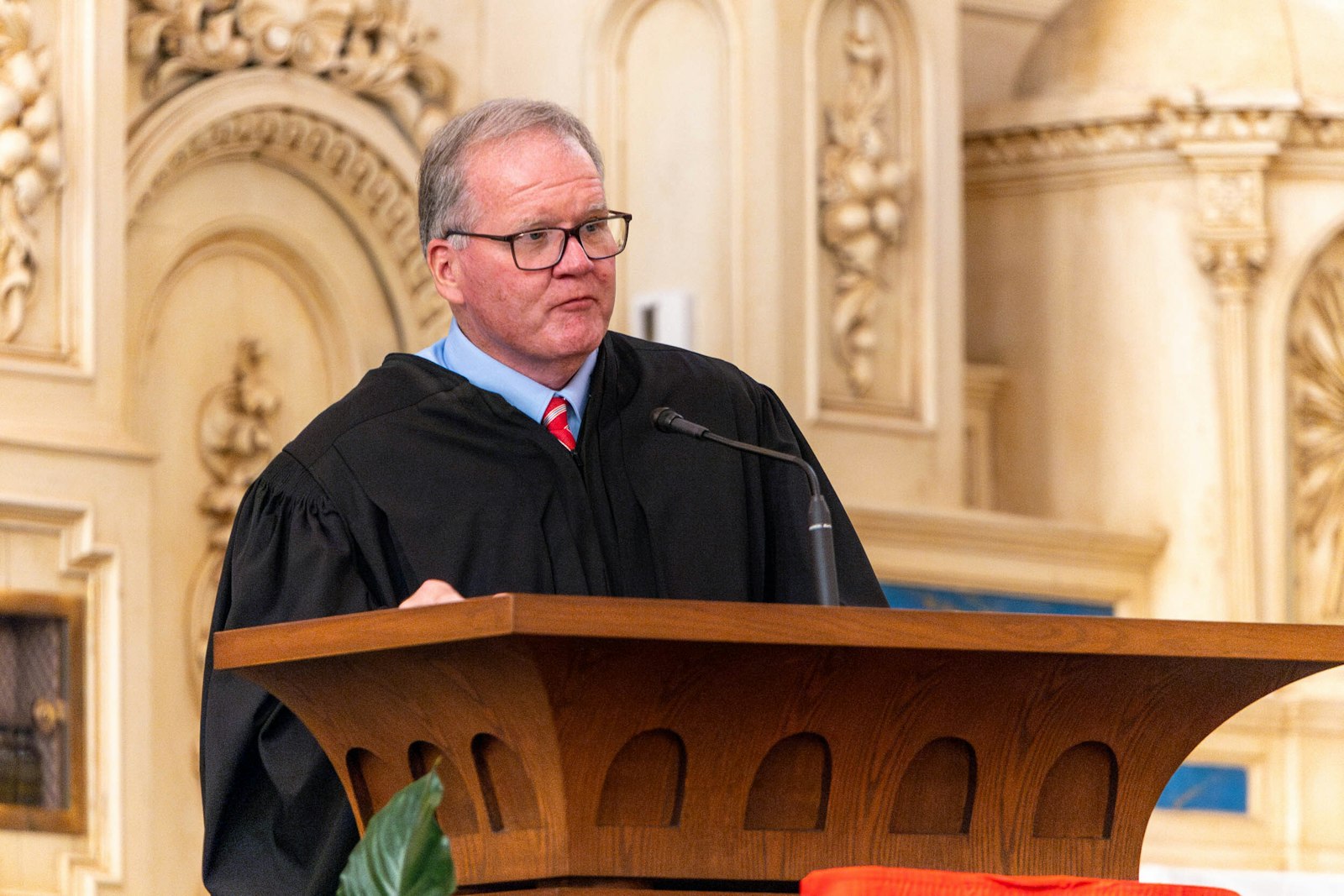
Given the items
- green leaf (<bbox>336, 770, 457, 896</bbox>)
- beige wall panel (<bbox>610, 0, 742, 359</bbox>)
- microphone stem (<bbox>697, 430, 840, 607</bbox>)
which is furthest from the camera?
beige wall panel (<bbox>610, 0, 742, 359</bbox>)

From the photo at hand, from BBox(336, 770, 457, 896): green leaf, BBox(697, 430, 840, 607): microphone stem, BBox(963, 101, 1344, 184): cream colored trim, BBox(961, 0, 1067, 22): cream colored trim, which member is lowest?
BBox(336, 770, 457, 896): green leaf

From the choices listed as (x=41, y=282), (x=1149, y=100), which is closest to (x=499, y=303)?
(x=41, y=282)

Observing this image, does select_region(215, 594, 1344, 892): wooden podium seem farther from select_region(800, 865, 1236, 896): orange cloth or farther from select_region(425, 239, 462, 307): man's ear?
→ select_region(425, 239, 462, 307): man's ear

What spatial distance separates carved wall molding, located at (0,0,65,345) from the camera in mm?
5340

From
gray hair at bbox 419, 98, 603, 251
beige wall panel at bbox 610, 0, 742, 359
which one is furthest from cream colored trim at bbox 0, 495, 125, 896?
gray hair at bbox 419, 98, 603, 251

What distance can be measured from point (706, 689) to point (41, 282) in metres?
3.52

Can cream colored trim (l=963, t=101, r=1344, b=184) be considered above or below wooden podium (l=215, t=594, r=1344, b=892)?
above

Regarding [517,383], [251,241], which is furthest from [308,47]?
[517,383]

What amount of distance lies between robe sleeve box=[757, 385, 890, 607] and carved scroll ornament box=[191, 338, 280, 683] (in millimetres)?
2947

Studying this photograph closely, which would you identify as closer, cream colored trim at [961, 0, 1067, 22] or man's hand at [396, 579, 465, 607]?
man's hand at [396, 579, 465, 607]

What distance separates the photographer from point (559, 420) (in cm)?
308

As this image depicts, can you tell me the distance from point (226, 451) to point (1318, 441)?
3339 millimetres

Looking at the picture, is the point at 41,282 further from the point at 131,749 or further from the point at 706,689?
the point at 706,689

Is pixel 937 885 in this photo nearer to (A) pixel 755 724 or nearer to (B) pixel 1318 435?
(A) pixel 755 724
